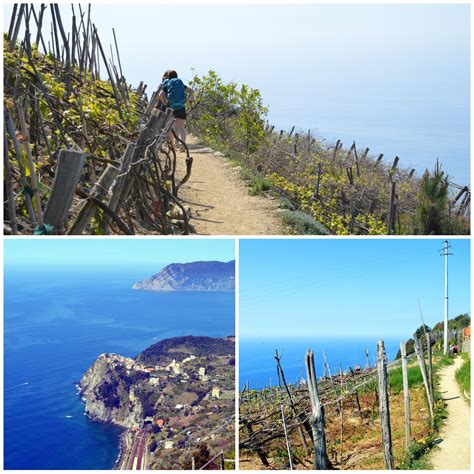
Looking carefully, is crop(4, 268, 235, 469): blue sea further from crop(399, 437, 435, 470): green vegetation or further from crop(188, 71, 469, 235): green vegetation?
crop(188, 71, 469, 235): green vegetation

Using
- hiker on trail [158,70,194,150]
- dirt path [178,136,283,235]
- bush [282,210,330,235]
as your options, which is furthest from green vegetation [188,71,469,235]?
hiker on trail [158,70,194,150]

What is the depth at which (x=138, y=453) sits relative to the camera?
3.91m

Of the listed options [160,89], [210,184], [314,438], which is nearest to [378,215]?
[210,184]

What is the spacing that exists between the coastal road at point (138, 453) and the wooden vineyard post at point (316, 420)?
3.43 ft

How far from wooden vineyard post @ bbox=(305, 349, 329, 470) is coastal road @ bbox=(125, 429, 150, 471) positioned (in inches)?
41.2

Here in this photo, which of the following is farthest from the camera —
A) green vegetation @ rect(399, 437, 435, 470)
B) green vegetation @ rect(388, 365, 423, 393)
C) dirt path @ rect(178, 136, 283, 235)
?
dirt path @ rect(178, 136, 283, 235)

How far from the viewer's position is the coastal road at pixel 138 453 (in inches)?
154

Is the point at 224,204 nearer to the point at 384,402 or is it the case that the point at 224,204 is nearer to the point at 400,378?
the point at 400,378

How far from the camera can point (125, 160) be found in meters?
4.23

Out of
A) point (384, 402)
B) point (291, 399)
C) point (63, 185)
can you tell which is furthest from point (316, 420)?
point (63, 185)

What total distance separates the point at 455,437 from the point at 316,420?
916mm

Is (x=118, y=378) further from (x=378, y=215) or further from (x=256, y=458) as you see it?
(x=378, y=215)

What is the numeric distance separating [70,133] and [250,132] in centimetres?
928

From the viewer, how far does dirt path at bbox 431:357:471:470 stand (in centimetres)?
Result: 419
